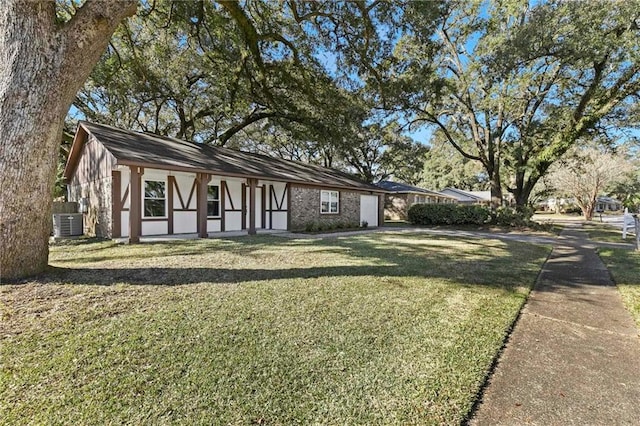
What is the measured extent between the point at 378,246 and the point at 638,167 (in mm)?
38966

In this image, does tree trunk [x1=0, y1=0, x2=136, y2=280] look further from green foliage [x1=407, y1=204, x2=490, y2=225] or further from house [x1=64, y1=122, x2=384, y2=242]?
green foliage [x1=407, y1=204, x2=490, y2=225]

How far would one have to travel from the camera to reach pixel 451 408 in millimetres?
2238

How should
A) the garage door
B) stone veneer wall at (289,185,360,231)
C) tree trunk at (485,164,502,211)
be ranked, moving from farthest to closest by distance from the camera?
tree trunk at (485,164,502,211)
the garage door
stone veneer wall at (289,185,360,231)

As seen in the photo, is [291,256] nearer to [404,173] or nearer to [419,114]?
[419,114]

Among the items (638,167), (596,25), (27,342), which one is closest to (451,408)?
(27,342)

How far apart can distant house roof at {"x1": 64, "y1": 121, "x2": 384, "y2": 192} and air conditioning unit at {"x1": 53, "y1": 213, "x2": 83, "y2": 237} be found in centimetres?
302

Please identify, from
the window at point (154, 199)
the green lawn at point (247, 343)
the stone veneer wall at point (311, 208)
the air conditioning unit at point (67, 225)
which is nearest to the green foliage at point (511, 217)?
the stone veneer wall at point (311, 208)

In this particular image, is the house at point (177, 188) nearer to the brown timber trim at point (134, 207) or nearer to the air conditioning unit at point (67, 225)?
the brown timber trim at point (134, 207)

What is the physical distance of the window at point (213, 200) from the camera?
12.7 meters

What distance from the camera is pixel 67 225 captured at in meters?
10.9

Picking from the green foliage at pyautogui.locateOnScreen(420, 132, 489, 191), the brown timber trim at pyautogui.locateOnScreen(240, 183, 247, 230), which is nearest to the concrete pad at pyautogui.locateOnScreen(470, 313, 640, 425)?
the brown timber trim at pyautogui.locateOnScreen(240, 183, 247, 230)

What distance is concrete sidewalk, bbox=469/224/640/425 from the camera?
224cm

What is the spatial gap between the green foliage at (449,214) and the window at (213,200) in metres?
12.9

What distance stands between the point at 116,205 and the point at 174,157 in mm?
2358
